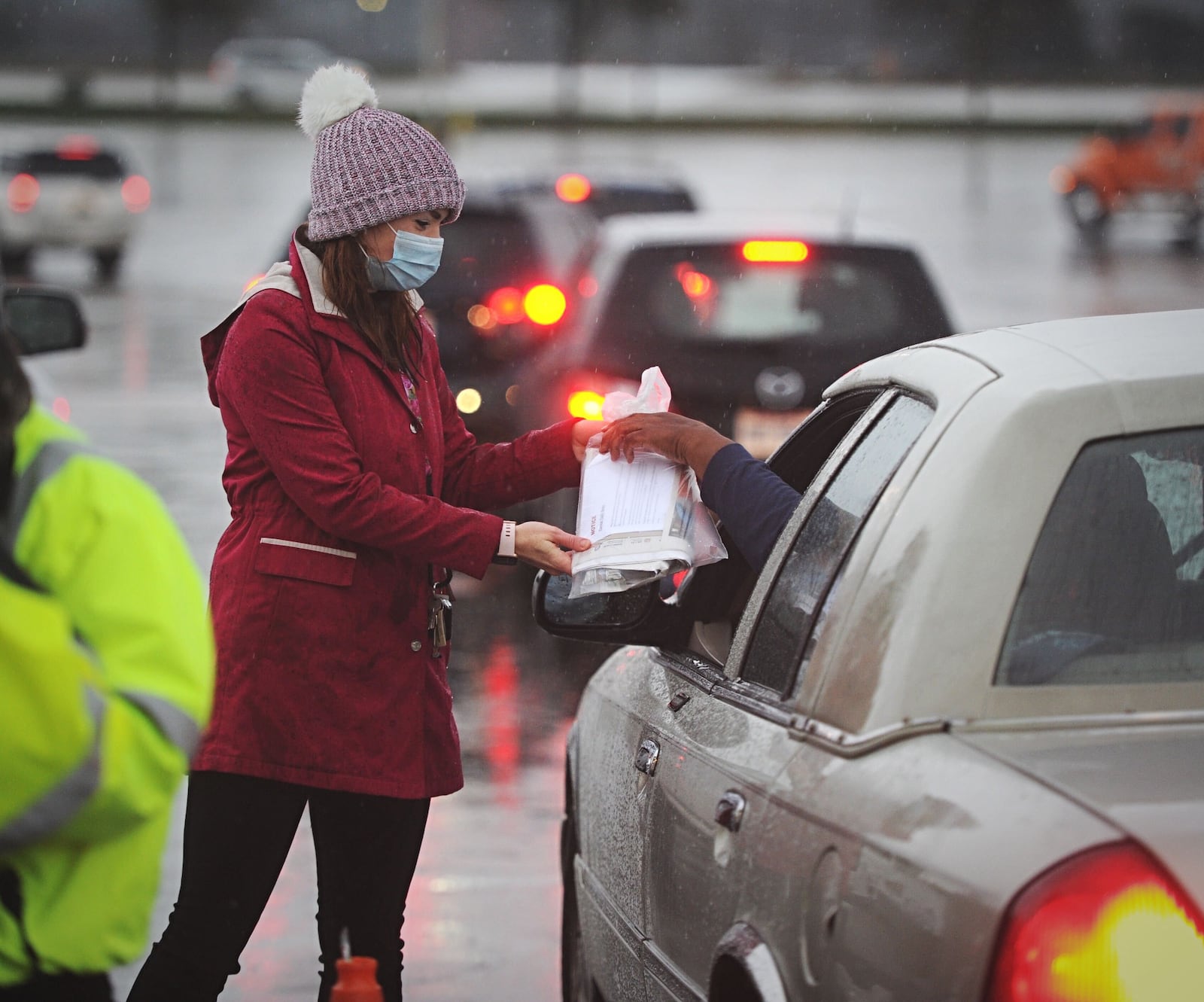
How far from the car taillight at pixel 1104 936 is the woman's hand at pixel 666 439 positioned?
158 centimetres

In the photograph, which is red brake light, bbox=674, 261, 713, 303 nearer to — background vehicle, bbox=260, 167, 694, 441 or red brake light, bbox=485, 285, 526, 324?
background vehicle, bbox=260, 167, 694, 441

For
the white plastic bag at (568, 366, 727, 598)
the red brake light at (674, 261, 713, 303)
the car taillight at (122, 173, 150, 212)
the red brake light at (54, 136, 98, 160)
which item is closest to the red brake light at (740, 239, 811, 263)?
the red brake light at (674, 261, 713, 303)

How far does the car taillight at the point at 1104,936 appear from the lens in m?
2.25

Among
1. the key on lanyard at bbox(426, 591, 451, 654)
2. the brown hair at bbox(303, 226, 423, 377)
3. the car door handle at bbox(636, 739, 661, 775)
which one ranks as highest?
the brown hair at bbox(303, 226, 423, 377)

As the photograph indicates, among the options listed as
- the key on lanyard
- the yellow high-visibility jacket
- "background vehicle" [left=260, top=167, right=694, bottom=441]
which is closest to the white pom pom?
the key on lanyard

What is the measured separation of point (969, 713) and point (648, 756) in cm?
111

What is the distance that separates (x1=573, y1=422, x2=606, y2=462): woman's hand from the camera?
426 cm

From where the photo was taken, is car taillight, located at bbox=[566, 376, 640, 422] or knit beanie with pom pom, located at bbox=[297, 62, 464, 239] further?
car taillight, located at bbox=[566, 376, 640, 422]

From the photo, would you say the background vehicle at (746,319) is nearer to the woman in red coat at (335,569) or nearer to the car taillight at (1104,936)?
the woman in red coat at (335,569)

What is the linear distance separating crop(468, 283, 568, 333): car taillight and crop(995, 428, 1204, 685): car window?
9.56 metres

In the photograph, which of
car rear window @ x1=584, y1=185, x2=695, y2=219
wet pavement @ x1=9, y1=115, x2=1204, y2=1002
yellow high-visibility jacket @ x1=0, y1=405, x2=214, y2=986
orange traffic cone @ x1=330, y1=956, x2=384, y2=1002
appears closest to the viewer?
yellow high-visibility jacket @ x1=0, y1=405, x2=214, y2=986

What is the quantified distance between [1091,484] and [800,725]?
1.69 ft

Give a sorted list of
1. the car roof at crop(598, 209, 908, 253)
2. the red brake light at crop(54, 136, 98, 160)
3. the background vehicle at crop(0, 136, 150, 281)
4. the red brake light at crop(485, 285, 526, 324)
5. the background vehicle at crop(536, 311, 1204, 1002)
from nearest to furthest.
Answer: the background vehicle at crop(536, 311, 1204, 1002) < the car roof at crop(598, 209, 908, 253) < the red brake light at crop(485, 285, 526, 324) < the background vehicle at crop(0, 136, 150, 281) < the red brake light at crop(54, 136, 98, 160)

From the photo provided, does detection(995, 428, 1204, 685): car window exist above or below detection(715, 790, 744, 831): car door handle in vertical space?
above
